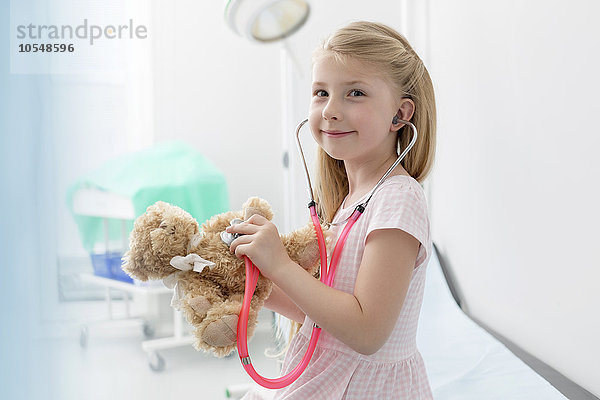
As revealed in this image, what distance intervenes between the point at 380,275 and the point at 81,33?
67.8 inches

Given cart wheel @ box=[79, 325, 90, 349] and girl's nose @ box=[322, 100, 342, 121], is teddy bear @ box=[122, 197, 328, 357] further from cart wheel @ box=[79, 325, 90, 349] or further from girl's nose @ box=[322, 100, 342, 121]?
cart wheel @ box=[79, 325, 90, 349]

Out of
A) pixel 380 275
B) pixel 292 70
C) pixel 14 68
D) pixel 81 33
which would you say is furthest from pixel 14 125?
pixel 292 70

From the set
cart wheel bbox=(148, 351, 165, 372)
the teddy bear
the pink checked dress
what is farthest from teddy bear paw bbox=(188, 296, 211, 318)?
cart wheel bbox=(148, 351, 165, 372)

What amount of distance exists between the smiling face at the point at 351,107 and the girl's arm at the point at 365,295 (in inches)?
6.0

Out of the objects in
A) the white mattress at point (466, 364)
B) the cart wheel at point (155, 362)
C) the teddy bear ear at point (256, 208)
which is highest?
the teddy bear ear at point (256, 208)

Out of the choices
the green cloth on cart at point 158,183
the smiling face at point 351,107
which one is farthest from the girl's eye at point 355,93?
the green cloth on cart at point 158,183

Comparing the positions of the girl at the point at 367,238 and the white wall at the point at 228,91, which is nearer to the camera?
the girl at the point at 367,238

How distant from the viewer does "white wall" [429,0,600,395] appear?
1.14 meters

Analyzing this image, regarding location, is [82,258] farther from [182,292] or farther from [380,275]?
[380,275]

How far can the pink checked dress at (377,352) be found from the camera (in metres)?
0.78

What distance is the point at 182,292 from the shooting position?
2.46 feet

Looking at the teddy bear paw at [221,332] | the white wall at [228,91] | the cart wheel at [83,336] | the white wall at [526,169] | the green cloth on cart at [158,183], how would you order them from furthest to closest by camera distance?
1. the white wall at [228,91]
2. the green cloth on cart at [158,183]
3. the cart wheel at [83,336]
4. the white wall at [526,169]
5. the teddy bear paw at [221,332]

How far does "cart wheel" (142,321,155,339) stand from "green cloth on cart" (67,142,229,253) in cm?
47

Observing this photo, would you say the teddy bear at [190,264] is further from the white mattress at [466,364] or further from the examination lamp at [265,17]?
the examination lamp at [265,17]
